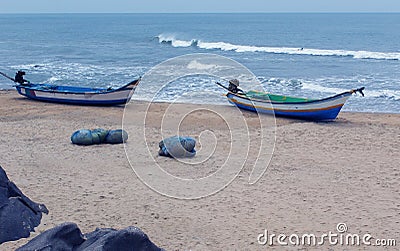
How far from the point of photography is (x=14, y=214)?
7.10 m

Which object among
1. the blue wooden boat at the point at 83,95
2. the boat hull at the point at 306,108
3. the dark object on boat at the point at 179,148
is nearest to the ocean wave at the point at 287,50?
the boat hull at the point at 306,108

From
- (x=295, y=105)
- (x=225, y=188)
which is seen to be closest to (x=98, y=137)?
(x=225, y=188)

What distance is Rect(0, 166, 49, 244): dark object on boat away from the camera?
22.6 feet

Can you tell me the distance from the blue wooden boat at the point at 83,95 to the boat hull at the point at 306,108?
3.90m

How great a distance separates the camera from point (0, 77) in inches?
1065

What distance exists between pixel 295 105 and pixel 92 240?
36.5 ft

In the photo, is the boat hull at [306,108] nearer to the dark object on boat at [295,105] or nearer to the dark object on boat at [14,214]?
the dark object on boat at [295,105]

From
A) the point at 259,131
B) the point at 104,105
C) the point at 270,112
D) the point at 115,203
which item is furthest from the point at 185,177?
the point at 104,105

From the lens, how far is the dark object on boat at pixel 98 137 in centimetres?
1214

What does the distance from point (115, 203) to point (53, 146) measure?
13.4ft

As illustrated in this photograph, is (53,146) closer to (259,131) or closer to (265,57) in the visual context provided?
(259,131)

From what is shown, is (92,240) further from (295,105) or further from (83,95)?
(83,95)

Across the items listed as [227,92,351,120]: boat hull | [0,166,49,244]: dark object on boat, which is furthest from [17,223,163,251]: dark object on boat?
[227,92,351,120]: boat hull

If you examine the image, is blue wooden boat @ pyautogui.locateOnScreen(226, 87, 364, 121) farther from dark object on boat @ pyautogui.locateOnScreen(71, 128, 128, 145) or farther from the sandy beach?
dark object on boat @ pyautogui.locateOnScreen(71, 128, 128, 145)
